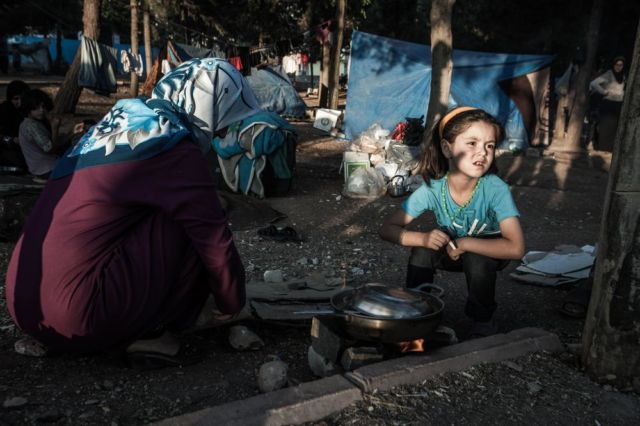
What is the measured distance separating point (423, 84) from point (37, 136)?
791 cm

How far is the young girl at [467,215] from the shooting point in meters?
2.86

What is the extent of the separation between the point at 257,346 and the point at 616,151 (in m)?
1.83

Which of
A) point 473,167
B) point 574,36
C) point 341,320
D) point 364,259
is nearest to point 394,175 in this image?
point 364,259

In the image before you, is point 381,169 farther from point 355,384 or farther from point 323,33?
point 323,33

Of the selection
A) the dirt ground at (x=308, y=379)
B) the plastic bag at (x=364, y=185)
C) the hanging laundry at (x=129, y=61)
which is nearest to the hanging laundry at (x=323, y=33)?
the hanging laundry at (x=129, y=61)

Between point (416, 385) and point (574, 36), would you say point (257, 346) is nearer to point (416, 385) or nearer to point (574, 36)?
point (416, 385)

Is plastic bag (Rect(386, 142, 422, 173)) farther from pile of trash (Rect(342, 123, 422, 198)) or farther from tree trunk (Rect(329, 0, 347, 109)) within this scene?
tree trunk (Rect(329, 0, 347, 109))

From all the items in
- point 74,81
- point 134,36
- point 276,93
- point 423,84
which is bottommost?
point 276,93

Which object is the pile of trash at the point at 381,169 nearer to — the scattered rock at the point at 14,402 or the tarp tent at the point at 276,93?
the scattered rock at the point at 14,402

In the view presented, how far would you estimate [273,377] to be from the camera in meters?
2.38

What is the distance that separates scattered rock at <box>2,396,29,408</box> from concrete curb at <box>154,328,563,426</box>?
73 cm

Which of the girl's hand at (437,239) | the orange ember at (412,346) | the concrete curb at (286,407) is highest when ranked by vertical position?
the girl's hand at (437,239)

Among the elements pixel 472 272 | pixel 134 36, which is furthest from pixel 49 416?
pixel 134 36

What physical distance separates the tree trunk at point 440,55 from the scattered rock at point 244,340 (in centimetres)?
582
